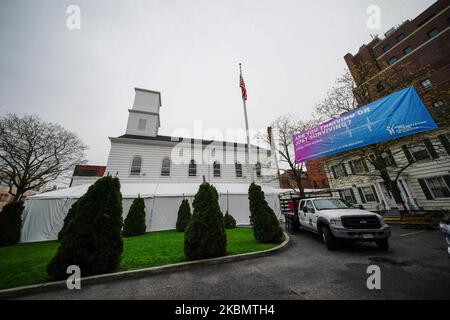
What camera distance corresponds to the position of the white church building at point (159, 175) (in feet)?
38.0

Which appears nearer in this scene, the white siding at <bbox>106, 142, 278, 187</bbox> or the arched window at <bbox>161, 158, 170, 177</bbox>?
the white siding at <bbox>106, 142, 278, 187</bbox>

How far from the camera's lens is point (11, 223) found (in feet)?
33.4

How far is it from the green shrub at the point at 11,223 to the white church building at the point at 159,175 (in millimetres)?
441

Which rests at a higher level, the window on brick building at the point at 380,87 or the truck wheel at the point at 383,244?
the window on brick building at the point at 380,87

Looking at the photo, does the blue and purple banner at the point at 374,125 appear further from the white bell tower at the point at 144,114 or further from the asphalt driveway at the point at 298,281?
the white bell tower at the point at 144,114

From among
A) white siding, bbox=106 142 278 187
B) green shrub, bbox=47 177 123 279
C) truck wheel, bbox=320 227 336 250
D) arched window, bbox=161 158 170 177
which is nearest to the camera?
green shrub, bbox=47 177 123 279

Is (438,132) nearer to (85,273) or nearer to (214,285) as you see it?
(214,285)

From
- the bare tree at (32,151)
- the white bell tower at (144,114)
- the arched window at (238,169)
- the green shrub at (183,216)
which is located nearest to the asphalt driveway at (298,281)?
the green shrub at (183,216)

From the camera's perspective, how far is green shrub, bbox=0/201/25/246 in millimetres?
9795

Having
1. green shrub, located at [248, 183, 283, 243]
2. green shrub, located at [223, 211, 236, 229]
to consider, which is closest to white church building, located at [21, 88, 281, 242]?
green shrub, located at [223, 211, 236, 229]

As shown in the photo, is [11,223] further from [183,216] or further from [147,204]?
[183,216]

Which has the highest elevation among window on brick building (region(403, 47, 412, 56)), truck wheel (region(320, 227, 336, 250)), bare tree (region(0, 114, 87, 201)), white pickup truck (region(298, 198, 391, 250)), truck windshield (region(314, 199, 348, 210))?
window on brick building (region(403, 47, 412, 56))

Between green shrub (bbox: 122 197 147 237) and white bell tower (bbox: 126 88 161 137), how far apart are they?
350 inches

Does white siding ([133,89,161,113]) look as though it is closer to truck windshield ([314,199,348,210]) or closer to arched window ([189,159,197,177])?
arched window ([189,159,197,177])
